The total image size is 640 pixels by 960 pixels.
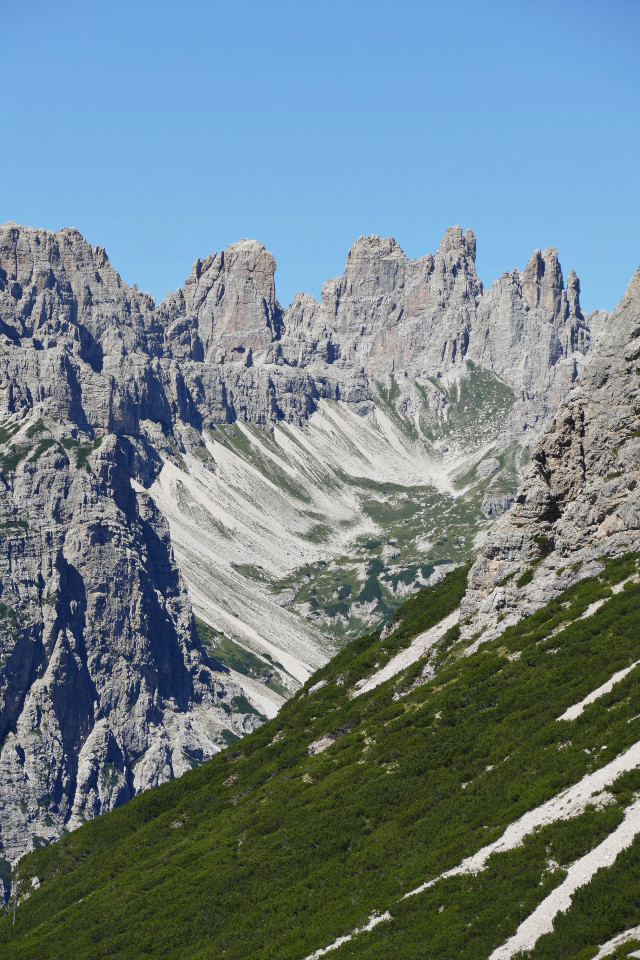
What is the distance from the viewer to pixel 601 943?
3234 cm

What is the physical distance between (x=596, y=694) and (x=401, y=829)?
11.9 meters

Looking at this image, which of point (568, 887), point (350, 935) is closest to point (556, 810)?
point (568, 887)

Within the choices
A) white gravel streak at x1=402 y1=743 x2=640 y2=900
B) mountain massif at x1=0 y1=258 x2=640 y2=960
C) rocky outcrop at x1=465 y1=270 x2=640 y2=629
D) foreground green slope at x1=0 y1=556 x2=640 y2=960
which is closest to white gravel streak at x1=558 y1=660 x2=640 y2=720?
mountain massif at x1=0 y1=258 x2=640 y2=960

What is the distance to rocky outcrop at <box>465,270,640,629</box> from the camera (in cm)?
6900

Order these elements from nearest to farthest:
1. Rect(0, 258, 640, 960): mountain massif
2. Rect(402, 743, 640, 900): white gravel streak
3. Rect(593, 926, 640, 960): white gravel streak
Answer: Rect(593, 926, 640, 960): white gravel streak < Rect(0, 258, 640, 960): mountain massif < Rect(402, 743, 640, 900): white gravel streak

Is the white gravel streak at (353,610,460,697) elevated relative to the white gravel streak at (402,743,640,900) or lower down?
elevated

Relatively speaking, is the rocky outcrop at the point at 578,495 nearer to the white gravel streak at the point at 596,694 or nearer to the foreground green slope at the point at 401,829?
the foreground green slope at the point at 401,829

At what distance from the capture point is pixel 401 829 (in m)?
51.2

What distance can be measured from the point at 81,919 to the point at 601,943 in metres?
42.4

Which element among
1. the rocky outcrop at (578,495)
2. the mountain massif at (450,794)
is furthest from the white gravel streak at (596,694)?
the rocky outcrop at (578,495)

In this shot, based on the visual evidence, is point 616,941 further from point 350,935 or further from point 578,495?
point 578,495

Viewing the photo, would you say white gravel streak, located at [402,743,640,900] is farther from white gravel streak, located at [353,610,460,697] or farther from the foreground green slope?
white gravel streak, located at [353,610,460,697]

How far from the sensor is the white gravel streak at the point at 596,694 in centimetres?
5075

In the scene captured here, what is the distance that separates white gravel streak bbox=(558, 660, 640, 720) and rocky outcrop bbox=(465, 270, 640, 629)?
1656 centimetres
